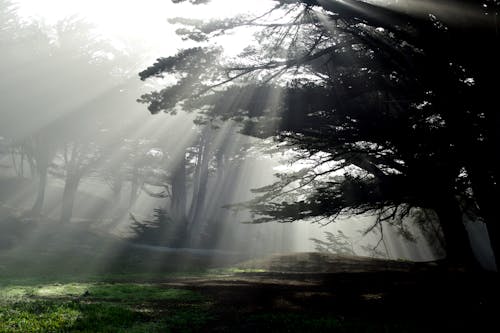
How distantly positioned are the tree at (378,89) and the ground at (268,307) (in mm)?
2380

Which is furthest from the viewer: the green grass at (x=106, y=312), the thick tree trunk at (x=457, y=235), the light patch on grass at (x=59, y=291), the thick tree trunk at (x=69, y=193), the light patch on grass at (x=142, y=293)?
the thick tree trunk at (x=69, y=193)

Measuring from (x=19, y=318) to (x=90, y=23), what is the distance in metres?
27.3

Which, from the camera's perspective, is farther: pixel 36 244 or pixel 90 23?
pixel 90 23

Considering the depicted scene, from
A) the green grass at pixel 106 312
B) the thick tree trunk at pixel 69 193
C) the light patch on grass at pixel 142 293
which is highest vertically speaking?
the thick tree trunk at pixel 69 193

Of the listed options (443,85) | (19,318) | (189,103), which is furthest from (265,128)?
(19,318)

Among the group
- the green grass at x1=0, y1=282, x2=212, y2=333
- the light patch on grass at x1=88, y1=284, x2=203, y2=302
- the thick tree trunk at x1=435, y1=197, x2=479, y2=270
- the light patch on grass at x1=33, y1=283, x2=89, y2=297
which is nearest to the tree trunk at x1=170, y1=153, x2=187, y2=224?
the light patch on grass at x1=33, y1=283, x2=89, y2=297

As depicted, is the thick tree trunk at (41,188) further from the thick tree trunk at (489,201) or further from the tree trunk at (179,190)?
the thick tree trunk at (489,201)

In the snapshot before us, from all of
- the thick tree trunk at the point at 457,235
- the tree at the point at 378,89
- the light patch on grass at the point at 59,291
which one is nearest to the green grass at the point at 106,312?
the light patch on grass at the point at 59,291

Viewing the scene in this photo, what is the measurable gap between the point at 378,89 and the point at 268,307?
622cm

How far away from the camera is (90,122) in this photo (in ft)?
104

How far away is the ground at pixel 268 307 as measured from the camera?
765 cm

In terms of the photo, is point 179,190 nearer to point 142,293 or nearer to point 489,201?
point 142,293

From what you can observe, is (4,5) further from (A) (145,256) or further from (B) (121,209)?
(B) (121,209)

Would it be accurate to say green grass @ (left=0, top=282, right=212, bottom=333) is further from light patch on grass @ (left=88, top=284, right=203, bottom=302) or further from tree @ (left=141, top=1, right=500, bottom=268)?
tree @ (left=141, top=1, right=500, bottom=268)
